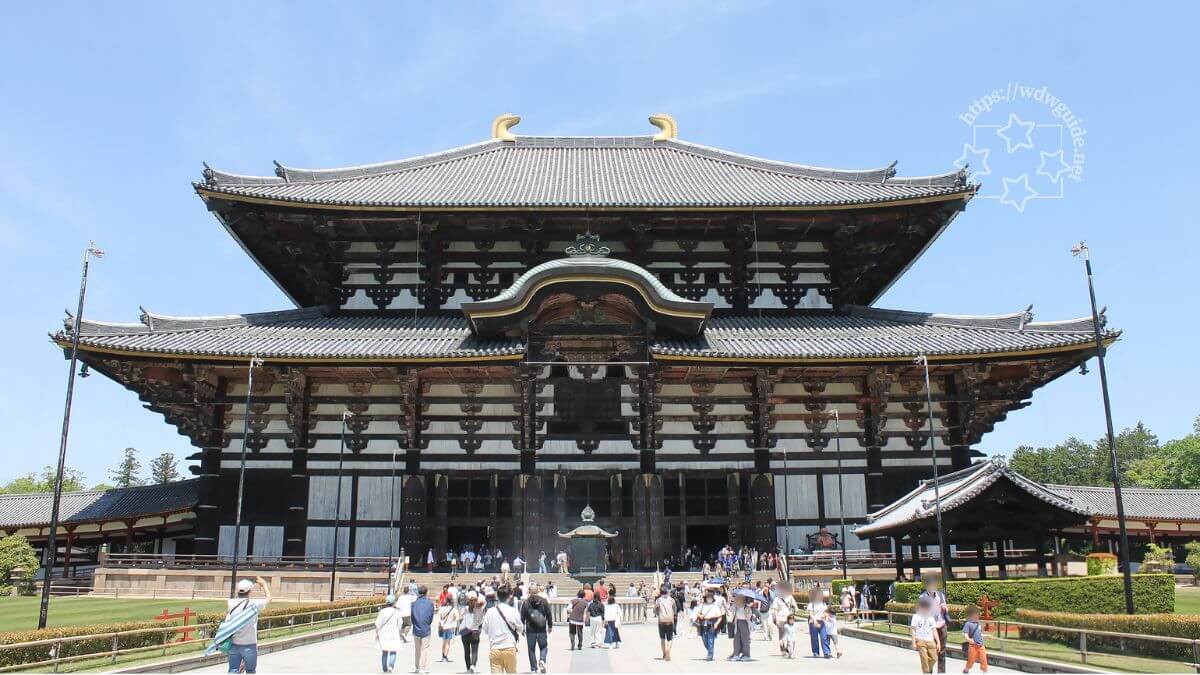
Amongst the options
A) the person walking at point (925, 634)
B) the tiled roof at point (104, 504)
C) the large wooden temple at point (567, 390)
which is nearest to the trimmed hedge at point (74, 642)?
the large wooden temple at point (567, 390)

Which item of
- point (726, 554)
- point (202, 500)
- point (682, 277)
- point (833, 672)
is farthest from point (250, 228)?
point (833, 672)

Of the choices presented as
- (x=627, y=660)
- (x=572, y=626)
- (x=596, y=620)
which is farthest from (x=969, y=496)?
(x=572, y=626)

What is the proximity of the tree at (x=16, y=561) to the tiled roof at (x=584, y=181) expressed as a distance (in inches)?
812

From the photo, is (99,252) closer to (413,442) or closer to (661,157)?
(413,442)

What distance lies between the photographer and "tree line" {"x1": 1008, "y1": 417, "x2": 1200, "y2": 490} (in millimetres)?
90562

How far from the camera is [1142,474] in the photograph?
10550 cm

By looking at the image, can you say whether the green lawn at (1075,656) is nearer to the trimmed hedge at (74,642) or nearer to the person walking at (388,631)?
the person walking at (388,631)

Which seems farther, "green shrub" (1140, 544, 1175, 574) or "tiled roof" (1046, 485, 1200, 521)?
"tiled roof" (1046, 485, 1200, 521)

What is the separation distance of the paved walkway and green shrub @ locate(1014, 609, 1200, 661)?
2852 millimetres

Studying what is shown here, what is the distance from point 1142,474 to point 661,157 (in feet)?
280

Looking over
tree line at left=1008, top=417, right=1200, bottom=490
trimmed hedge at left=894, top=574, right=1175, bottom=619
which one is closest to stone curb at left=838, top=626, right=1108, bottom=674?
trimmed hedge at left=894, top=574, right=1175, bottom=619

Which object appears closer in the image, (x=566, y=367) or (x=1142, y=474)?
(x=566, y=367)

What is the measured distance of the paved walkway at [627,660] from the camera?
17.5 m

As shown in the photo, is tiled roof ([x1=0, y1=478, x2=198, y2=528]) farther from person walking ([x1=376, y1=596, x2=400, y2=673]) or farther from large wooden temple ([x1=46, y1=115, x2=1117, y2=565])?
person walking ([x1=376, y1=596, x2=400, y2=673])
